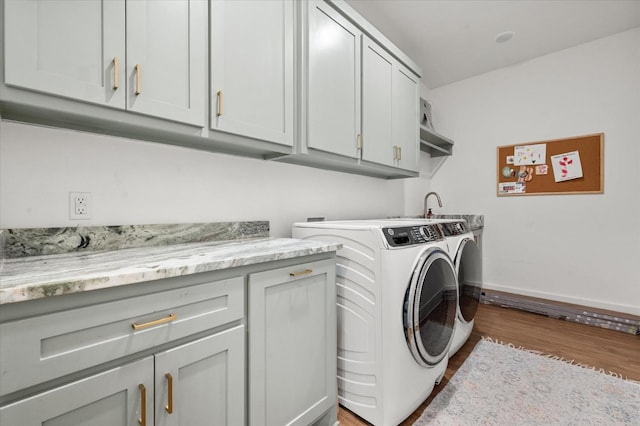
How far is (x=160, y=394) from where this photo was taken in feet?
2.73

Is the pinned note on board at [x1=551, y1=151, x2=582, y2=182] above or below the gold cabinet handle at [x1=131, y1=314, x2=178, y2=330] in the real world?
above

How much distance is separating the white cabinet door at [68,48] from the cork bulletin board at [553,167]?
3.64 meters

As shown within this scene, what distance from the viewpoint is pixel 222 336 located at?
968mm

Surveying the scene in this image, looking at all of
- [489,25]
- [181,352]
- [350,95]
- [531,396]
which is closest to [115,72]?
[181,352]

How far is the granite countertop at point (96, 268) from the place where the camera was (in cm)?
64

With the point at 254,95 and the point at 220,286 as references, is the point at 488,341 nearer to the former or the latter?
the point at 220,286

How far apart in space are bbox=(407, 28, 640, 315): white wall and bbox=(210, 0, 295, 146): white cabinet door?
233 centimetres

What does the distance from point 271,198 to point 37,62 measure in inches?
47.9

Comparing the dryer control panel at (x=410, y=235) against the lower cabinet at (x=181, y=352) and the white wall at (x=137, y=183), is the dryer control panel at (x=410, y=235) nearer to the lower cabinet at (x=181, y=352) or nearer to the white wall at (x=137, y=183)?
the lower cabinet at (x=181, y=352)

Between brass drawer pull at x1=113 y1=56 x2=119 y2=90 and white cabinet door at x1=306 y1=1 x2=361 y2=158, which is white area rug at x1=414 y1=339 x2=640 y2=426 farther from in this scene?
brass drawer pull at x1=113 y1=56 x2=119 y2=90

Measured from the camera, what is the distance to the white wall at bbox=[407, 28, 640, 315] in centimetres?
265

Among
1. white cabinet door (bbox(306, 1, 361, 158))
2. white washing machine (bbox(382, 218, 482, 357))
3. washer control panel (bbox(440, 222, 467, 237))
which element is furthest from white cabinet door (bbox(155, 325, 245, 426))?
washer control panel (bbox(440, 222, 467, 237))

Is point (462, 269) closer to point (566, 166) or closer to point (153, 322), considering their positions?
point (153, 322)

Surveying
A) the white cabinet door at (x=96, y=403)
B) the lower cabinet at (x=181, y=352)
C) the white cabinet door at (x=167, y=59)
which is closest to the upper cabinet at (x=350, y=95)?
the white cabinet door at (x=167, y=59)
